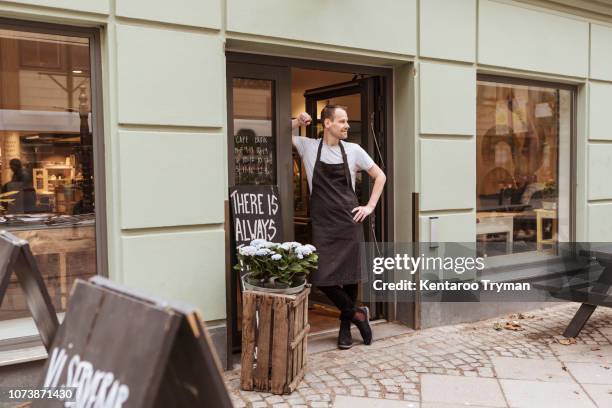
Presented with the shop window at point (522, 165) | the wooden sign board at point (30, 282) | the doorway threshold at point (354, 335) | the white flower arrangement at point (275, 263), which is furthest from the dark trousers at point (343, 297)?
the wooden sign board at point (30, 282)

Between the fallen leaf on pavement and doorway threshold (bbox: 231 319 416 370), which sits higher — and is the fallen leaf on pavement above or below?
below

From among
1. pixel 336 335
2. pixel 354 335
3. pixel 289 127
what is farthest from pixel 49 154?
pixel 354 335

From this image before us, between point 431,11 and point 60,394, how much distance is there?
15.9 feet

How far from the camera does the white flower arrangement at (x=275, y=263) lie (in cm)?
421

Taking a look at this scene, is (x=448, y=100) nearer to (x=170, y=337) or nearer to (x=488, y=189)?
(x=488, y=189)

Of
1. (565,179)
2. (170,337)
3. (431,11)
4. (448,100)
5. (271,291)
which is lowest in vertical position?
(271,291)

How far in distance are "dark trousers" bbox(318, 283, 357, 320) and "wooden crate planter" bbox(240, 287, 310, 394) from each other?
87cm

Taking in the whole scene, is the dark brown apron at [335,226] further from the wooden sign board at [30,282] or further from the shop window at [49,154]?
the wooden sign board at [30,282]

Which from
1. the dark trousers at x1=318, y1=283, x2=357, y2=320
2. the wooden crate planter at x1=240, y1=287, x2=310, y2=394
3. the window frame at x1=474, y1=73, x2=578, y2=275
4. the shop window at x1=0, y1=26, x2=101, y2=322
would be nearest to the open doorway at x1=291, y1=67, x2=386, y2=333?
the dark trousers at x1=318, y1=283, x2=357, y2=320

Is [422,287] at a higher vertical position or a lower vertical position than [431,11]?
lower

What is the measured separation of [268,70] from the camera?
199 inches

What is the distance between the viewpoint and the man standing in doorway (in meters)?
5.00

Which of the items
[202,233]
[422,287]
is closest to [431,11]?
[422,287]

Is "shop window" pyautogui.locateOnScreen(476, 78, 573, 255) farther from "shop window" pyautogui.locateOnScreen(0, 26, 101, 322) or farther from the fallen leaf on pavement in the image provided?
"shop window" pyautogui.locateOnScreen(0, 26, 101, 322)
